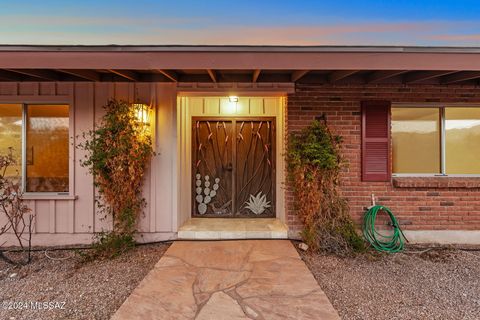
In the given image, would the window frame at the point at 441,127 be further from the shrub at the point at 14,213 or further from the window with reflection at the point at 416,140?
the shrub at the point at 14,213

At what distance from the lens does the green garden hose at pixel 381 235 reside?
3822 millimetres

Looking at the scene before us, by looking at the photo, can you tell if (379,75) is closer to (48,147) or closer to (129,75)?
(129,75)

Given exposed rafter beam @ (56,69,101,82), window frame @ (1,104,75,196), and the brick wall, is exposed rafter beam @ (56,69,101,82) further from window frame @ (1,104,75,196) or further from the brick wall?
the brick wall

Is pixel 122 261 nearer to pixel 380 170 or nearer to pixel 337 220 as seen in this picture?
pixel 337 220

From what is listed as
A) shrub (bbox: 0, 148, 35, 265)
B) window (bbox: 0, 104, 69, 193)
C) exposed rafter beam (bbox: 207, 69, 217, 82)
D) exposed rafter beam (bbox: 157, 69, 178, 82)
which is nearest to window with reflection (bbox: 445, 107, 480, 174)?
exposed rafter beam (bbox: 207, 69, 217, 82)

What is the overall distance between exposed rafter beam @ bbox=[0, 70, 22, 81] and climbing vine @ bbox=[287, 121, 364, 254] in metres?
4.16

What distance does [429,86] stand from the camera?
13.2 ft

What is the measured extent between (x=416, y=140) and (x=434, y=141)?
27 centimetres

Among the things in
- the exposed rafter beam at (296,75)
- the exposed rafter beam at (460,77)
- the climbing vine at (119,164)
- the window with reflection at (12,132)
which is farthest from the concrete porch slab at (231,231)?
the exposed rafter beam at (460,77)

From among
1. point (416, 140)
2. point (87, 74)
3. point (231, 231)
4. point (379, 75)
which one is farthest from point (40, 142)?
point (416, 140)

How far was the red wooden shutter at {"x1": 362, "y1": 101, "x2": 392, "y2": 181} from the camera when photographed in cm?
400

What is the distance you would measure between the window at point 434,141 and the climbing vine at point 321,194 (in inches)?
51.7

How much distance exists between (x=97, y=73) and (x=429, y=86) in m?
5.05

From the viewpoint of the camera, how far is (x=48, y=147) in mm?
3984
